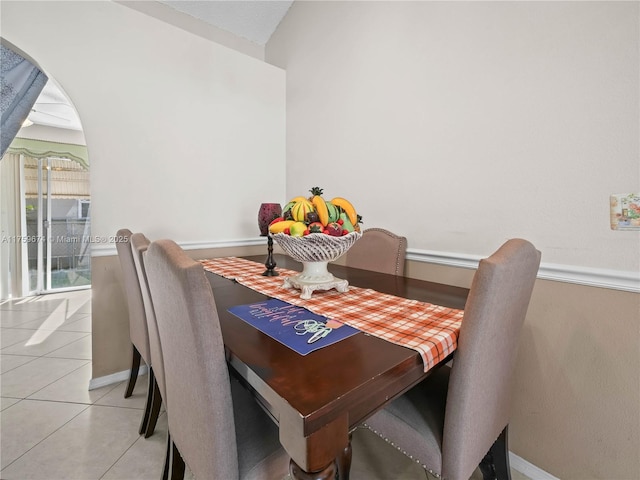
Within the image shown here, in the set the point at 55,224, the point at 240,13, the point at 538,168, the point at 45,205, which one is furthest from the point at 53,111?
the point at 538,168

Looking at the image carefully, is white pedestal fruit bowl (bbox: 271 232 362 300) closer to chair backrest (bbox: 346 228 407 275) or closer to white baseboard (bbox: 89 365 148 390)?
chair backrest (bbox: 346 228 407 275)

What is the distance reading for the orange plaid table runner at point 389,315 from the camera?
75 centimetres

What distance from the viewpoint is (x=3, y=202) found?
3764 millimetres

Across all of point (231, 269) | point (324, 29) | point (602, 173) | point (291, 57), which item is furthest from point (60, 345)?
point (602, 173)

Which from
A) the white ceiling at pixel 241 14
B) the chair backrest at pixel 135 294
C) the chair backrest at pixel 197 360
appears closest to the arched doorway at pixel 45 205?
the white ceiling at pixel 241 14

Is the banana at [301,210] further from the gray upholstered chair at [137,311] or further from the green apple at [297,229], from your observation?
the gray upholstered chair at [137,311]

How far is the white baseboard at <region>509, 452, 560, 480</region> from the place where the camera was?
122cm

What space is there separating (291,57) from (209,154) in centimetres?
117

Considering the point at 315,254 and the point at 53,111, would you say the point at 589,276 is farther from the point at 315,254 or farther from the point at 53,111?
the point at 53,111

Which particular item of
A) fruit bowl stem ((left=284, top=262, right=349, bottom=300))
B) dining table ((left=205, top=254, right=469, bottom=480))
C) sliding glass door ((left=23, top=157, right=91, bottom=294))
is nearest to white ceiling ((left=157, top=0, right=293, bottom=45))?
fruit bowl stem ((left=284, top=262, right=349, bottom=300))

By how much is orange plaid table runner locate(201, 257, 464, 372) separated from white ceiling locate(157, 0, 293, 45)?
8.06ft

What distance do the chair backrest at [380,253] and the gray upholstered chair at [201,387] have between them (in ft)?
3.35

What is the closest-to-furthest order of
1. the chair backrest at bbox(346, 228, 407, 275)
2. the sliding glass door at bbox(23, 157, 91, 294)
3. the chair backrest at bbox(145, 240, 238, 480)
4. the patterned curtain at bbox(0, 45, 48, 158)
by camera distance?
1. the chair backrest at bbox(145, 240, 238, 480)
2. the chair backrest at bbox(346, 228, 407, 275)
3. the patterned curtain at bbox(0, 45, 48, 158)
4. the sliding glass door at bbox(23, 157, 91, 294)

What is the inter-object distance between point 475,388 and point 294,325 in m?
0.51
